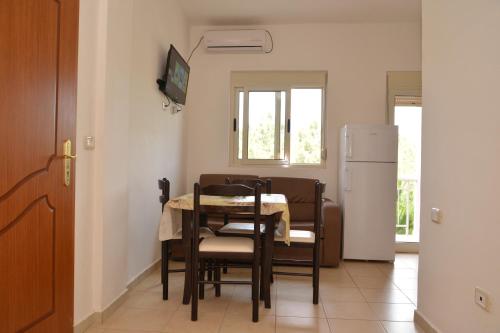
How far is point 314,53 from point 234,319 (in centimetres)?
346

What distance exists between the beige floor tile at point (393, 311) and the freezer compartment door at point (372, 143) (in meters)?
1.68

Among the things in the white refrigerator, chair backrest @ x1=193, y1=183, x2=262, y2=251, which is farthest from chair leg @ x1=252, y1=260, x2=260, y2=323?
the white refrigerator

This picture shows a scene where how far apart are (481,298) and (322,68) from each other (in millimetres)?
3399

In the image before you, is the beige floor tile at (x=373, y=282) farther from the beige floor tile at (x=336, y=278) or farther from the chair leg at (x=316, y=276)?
the chair leg at (x=316, y=276)

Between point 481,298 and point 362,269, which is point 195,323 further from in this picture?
point 362,269

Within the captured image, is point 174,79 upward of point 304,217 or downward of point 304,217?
upward

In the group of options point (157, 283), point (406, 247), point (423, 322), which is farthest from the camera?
point (406, 247)

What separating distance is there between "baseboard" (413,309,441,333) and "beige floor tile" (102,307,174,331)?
A: 67.4 inches

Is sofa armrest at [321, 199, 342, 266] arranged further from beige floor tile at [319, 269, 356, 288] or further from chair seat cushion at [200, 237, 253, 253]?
chair seat cushion at [200, 237, 253, 253]

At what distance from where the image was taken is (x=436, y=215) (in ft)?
6.51

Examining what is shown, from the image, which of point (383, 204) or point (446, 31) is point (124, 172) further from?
point (383, 204)

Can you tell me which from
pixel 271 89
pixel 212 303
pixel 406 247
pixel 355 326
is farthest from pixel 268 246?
pixel 406 247

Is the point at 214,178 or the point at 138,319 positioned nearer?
the point at 138,319

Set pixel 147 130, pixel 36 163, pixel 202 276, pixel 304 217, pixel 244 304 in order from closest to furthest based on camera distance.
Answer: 1. pixel 36 163
2. pixel 202 276
3. pixel 244 304
4. pixel 147 130
5. pixel 304 217
